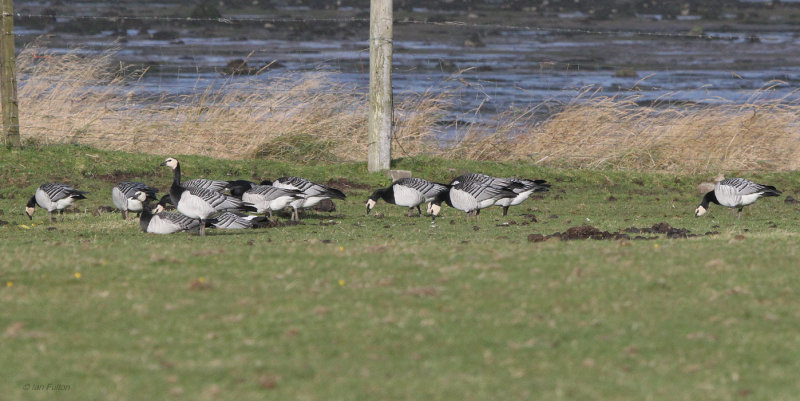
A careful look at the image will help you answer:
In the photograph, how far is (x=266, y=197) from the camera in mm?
15805

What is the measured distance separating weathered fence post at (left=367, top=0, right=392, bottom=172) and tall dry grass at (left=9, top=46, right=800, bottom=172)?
2277mm

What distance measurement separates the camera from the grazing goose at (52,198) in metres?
15.8

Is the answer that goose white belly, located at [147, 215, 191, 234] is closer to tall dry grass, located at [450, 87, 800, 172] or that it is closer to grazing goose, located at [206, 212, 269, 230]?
grazing goose, located at [206, 212, 269, 230]

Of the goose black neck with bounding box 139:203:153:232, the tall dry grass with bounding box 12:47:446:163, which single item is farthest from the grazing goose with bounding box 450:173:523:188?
the tall dry grass with bounding box 12:47:446:163

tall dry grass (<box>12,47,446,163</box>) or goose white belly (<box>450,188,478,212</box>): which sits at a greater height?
tall dry grass (<box>12,47,446,163</box>)

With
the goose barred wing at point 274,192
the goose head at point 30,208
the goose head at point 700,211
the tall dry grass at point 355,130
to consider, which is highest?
the tall dry grass at point 355,130

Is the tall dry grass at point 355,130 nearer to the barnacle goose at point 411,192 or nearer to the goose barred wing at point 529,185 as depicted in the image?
the barnacle goose at point 411,192

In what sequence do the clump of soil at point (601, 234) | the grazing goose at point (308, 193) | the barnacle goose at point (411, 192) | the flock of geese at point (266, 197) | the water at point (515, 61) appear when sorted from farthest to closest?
1. the water at point (515, 61)
2. the barnacle goose at point (411, 192)
3. the grazing goose at point (308, 193)
4. the flock of geese at point (266, 197)
5. the clump of soil at point (601, 234)

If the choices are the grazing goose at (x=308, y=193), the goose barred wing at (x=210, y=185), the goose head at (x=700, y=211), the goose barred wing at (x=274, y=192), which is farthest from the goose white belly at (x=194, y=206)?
the goose head at (x=700, y=211)

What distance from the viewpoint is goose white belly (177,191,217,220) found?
14008 mm

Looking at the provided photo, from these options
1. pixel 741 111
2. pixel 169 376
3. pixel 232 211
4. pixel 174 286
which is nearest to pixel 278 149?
pixel 232 211

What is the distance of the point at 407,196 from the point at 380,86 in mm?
4772

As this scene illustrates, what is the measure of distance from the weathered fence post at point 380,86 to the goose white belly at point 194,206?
296 inches

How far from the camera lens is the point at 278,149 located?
2345 cm
